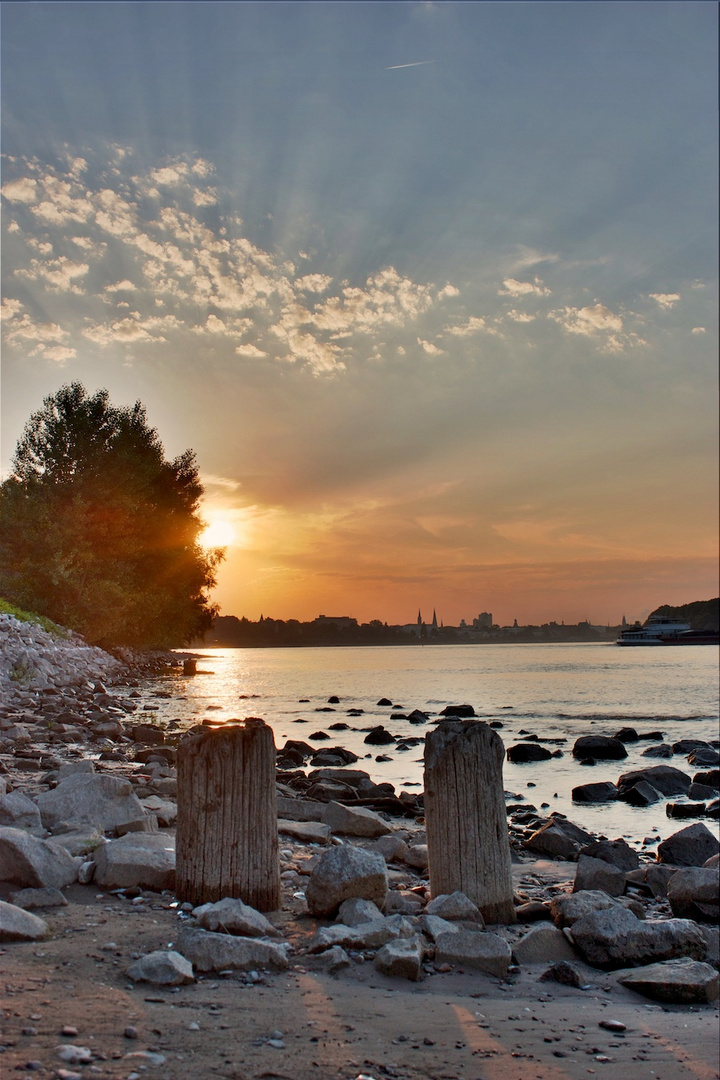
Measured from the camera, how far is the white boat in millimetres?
127500

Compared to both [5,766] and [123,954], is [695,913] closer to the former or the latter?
[123,954]

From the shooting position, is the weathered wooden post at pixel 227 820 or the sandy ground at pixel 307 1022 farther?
the weathered wooden post at pixel 227 820

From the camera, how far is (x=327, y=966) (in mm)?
4156

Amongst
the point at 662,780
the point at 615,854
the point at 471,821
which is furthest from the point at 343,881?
the point at 662,780

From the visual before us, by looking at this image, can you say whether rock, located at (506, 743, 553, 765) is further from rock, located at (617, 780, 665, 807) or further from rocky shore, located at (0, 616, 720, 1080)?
rocky shore, located at (0, 616, 720, 1080)

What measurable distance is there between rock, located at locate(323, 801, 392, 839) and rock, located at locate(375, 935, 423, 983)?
3860 millimetres

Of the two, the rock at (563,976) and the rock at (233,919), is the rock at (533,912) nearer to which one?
the rock at (563,976)

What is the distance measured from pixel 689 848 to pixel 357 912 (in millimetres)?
5645

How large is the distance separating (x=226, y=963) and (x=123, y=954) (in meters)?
0.53

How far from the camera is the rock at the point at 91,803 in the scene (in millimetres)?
6066

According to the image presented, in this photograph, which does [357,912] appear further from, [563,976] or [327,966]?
[563,976]

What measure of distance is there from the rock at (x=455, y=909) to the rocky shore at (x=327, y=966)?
11mm

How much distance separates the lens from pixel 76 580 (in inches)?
1339

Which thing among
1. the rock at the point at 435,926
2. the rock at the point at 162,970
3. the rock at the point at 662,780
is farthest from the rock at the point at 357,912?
the rock at the point at 662,780
